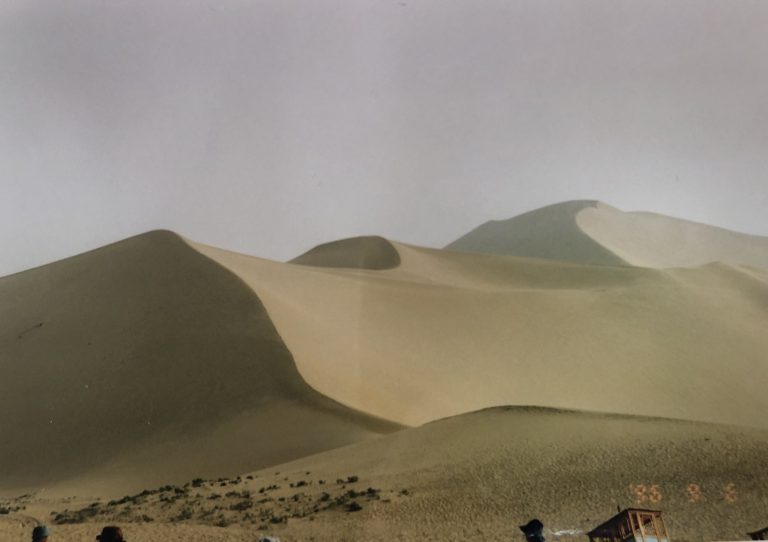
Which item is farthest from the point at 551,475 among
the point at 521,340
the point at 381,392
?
the point at 521,340

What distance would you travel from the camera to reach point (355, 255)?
55250mm

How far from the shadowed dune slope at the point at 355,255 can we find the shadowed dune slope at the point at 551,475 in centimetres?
2948

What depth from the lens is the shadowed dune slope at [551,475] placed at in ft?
47.1

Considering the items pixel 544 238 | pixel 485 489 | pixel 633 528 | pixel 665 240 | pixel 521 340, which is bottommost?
pixel 485 489

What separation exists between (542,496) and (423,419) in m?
10.5

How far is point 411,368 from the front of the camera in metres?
29.7

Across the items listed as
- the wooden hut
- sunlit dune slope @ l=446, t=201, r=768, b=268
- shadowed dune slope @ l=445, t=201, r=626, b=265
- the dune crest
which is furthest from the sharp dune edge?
the dune crest

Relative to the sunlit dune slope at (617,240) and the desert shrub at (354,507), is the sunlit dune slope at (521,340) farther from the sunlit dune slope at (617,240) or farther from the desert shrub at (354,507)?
the sunlit dune slope at (617,240)

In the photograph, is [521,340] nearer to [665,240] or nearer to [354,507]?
[354,507]

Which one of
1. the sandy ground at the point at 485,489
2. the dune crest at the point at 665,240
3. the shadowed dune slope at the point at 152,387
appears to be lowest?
the sandy ground at the point at 485,489

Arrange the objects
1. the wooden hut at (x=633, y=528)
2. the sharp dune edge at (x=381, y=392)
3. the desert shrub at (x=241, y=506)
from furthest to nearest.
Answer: the desert shrub at (x=241, y=506) < the sharp dune edge at (x=381, y=392) < the wooden hut at (x=633, y=528)

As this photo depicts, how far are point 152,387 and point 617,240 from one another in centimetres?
5027

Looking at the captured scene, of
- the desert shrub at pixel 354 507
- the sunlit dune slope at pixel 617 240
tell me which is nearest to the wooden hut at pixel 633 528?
the desert shrub at pixel 354 507

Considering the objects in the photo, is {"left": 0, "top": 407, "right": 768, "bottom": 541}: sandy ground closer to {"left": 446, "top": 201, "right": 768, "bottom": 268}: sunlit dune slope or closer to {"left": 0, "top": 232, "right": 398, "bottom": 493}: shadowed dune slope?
{"left": 0, "top": 232, "right": 398, "bottom": 493}: shadowed dune slope
